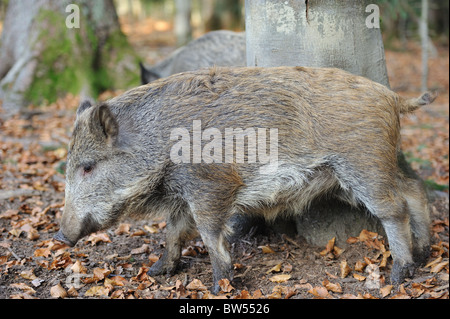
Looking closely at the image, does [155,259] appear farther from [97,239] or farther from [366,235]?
[366,235]

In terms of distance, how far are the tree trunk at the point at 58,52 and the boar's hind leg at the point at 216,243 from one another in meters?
5.86

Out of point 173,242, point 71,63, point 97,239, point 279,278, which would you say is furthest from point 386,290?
point 71,63

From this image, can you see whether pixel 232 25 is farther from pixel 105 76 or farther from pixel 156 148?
pixel 156 148

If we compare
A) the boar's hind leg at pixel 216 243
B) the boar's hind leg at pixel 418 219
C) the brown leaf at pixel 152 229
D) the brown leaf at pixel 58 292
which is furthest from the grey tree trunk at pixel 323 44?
the brown leaf at pixel 58 292

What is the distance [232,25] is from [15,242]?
16.3m

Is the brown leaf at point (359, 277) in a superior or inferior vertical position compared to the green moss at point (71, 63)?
inferior

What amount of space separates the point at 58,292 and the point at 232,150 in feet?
5.54

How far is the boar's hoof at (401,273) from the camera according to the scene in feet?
13.4

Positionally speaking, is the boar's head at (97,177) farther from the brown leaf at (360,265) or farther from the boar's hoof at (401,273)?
the boar's hoof at (401,273)

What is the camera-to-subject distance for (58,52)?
8.82 meters

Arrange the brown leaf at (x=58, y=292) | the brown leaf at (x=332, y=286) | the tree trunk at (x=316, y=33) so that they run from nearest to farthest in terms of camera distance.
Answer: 1. the brown leaf at (x=58, y=292)
2. the brown leaf at (x=332, y=286)
3. the tree trunk at (x=316, y=33)

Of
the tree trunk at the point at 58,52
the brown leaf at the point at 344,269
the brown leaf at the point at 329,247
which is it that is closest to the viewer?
the brown leaf at the point at 344,269

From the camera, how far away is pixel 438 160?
750 centimetres

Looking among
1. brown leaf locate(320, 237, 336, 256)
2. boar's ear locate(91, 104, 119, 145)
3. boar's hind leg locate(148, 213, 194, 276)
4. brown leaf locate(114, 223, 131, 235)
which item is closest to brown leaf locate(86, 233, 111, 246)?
brown leaf locate(114, 223, 131, 235)
